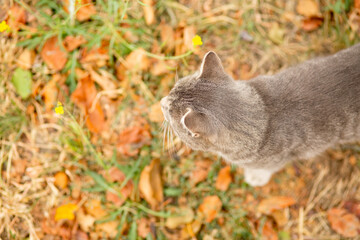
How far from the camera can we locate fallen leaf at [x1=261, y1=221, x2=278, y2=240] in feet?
8.97

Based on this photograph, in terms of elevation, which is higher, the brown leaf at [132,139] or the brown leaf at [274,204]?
the brown leaf at [132,139]

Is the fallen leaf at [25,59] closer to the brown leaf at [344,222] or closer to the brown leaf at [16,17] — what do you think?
the brown leaf at [16,17]

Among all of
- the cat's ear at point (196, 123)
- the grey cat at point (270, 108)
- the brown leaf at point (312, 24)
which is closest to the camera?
the cat's ear at point (196, 123)

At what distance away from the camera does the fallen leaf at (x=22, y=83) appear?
2824 millimetres

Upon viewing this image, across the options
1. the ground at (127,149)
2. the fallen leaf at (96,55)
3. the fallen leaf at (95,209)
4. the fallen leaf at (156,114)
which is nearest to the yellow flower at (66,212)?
the ground at (127,149)

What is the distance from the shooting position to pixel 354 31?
9.71 feet

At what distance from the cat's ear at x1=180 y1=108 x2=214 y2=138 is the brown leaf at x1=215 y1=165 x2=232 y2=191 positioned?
3.04 feet

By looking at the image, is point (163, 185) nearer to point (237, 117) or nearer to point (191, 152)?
point (191, 152)

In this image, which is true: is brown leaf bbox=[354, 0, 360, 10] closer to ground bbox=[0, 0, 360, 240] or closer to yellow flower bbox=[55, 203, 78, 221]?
ground bbox=[0, 0, 360, 240]

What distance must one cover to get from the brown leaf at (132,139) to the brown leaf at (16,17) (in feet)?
4.84

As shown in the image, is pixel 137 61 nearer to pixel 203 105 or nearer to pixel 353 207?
pixel 203 105

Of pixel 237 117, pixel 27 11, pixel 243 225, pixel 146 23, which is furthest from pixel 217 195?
pixel 27 11

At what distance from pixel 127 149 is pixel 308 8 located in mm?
2388

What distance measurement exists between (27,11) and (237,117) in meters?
2.37
